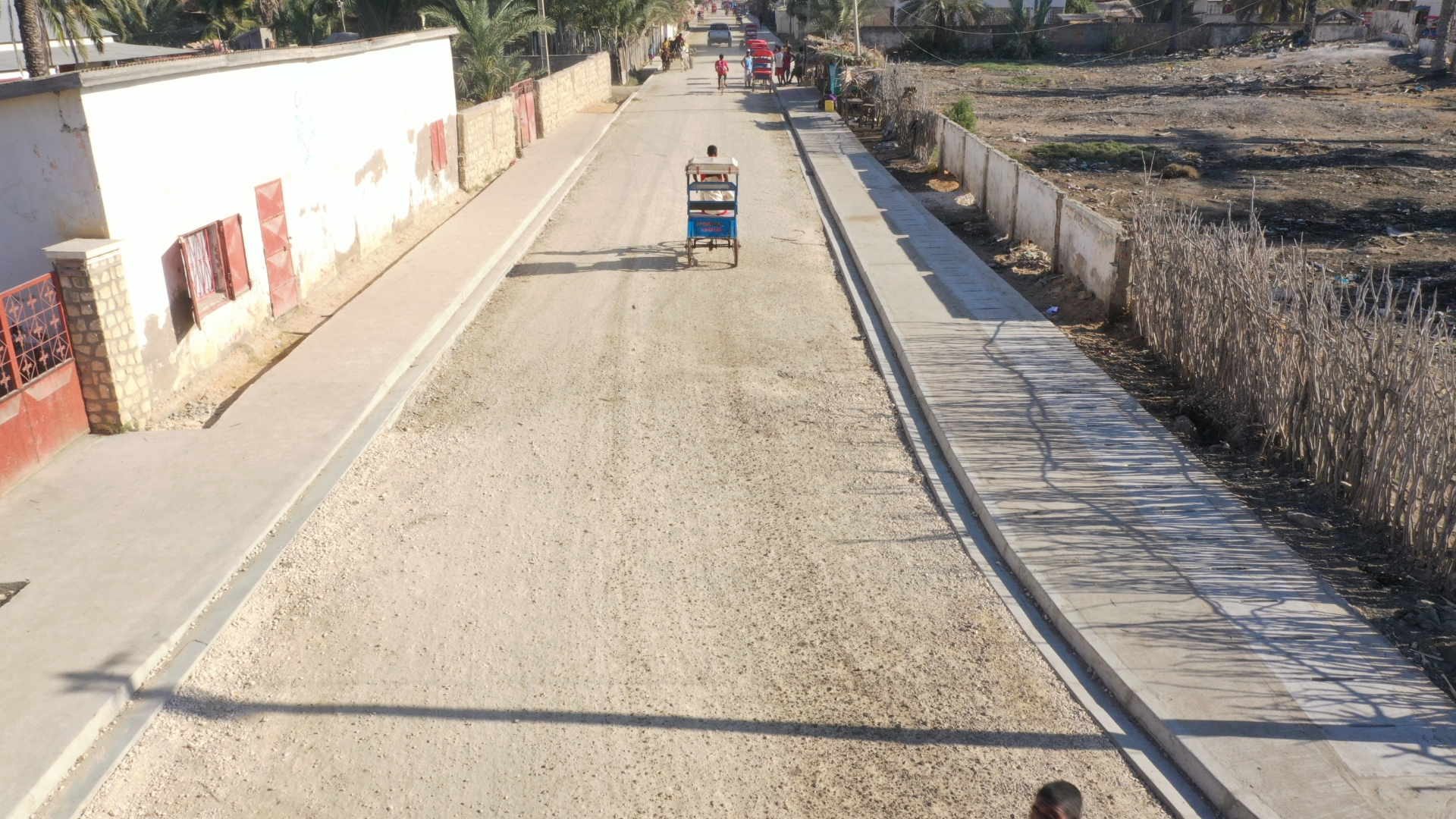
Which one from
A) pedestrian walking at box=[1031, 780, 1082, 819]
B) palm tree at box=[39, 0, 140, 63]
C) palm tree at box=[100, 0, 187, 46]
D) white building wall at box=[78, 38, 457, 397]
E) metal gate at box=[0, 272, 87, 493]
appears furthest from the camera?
palm tree at box=[100, 0, 187, 46]

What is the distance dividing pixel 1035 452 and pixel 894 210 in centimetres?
1167

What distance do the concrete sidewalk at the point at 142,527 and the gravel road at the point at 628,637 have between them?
1.22 ft

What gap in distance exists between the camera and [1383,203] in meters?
18.8

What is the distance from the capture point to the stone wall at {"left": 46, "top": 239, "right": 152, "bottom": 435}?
920cm

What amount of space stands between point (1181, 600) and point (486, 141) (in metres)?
19.8

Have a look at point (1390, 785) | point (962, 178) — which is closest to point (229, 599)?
point (1390, 785)

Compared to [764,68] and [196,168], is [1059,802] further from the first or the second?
[764,68]

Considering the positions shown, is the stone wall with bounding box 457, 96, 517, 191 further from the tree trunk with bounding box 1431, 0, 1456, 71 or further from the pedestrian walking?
the tree trunk with bounding box 1431, 0, 1456, 71

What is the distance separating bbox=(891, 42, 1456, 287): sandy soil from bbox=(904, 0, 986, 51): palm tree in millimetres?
8870

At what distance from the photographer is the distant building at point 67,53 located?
29.0m

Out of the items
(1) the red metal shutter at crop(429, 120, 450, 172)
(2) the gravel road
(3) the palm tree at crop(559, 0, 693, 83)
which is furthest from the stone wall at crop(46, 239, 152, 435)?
(3) the palm tree at crop(559, 0, 693, 83)

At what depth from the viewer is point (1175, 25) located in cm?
5666

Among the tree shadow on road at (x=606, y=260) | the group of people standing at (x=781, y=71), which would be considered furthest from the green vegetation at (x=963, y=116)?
the group of people standing at (x=781, y=71)

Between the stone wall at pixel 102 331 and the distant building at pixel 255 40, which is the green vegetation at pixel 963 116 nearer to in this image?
the stone wall at pixel 102 331
